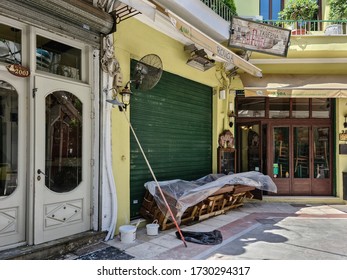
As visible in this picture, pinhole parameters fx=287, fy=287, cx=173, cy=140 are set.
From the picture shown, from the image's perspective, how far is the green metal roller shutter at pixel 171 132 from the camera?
5.70m

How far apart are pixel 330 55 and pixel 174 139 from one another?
499 centimetres

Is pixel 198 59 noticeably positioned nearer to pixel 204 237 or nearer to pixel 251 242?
pixel 204 237

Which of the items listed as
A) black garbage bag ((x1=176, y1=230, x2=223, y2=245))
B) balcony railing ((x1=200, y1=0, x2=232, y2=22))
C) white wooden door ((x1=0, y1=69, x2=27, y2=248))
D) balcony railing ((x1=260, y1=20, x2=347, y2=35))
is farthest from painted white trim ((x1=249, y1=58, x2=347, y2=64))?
white wooden door ((x1=0, y1=69, x2=27, y2=248))

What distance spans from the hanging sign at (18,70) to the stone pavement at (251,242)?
8.50 feet

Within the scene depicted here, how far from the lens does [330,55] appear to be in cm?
784

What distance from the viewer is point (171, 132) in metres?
6.56

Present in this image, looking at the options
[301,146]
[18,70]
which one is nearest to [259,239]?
[18,70]

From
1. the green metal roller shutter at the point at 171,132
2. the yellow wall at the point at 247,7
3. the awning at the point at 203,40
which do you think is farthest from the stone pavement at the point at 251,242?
the yellow wall at the point at 247,7

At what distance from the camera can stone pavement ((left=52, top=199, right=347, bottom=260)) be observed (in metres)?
4.19

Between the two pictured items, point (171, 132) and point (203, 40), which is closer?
point (203, 40)

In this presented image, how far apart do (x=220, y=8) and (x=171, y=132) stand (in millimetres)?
3601

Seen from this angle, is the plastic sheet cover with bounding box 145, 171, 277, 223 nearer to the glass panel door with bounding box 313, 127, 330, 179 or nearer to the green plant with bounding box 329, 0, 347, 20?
the glass panel door with bounding box 313, 127, 330, 179

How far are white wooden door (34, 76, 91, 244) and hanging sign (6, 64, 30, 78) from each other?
18cm

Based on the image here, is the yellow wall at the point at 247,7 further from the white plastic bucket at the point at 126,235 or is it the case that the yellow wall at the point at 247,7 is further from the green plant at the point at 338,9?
the white plastic bucket at the point at 126,235
